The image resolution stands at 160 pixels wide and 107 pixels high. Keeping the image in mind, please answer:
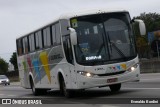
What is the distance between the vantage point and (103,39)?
17.8 m

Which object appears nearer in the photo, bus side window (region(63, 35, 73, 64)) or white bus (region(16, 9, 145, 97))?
white bus (region(16, 9, 145, 97))

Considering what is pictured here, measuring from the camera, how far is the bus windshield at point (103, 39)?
1773cm

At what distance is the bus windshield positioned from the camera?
17.7 meters

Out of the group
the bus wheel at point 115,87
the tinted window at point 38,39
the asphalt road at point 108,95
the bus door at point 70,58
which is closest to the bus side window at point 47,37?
the tinted window at point 38,39

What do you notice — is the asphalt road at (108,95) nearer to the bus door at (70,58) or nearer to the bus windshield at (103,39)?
the bus door at (70,58)

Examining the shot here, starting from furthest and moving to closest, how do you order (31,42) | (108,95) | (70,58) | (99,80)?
(31,42) → (108,95) → (70,58) → (99,80)

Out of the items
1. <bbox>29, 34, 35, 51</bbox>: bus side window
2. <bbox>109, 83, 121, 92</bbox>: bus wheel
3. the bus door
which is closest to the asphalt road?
<bbox>109, 83, 121, 92</bbox>: bus wheel

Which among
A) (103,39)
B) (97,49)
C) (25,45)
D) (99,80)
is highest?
(25,45)

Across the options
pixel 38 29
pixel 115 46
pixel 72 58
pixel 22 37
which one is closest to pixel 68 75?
pixel 72 58

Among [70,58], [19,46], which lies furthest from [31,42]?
[70,58]

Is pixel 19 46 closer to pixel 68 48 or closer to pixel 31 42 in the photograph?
pixel 31 42

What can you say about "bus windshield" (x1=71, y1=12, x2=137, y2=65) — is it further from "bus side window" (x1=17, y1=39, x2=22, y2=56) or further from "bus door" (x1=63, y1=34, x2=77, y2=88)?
"bus side window" (x1=17, y1=39, x2=22, y2=56)

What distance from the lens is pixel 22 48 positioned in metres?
27.5

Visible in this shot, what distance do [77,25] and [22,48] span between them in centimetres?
988
